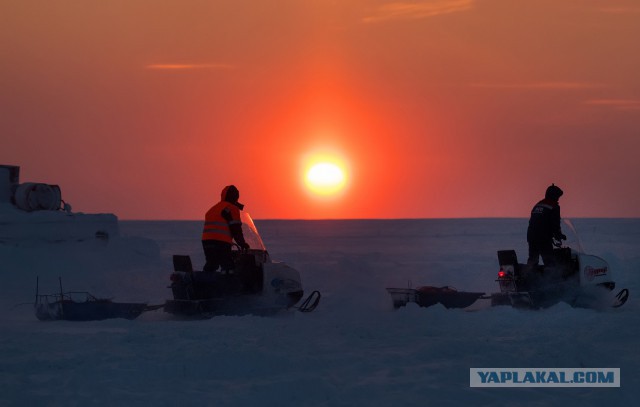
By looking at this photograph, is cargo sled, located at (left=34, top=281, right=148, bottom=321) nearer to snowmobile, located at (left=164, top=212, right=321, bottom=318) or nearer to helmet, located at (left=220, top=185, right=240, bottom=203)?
snowmobile, located at (left=164, top=212, right=321, bottom=318)

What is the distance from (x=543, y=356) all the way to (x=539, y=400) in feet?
5.14

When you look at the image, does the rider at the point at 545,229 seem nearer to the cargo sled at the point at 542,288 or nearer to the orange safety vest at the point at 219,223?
the cargo sled at the point at 542,288

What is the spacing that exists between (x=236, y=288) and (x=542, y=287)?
4.27 metres

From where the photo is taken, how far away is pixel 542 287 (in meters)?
13.1

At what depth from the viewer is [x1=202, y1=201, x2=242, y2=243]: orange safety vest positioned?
12.6 metres

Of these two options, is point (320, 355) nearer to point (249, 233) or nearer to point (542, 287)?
point (249, 233)

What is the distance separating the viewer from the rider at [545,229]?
13.1 meters

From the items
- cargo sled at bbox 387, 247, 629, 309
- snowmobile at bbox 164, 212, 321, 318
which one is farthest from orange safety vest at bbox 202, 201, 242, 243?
cargo sled at bbox 387, 247, 629, 309

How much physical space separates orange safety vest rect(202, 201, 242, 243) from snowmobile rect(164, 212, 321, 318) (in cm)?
35

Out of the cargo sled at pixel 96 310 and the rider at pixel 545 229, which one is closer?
the cargo sled at pixel 96 310

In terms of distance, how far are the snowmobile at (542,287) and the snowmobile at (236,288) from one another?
1751 millimetres

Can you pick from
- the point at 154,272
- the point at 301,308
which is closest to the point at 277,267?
the point at 301,308

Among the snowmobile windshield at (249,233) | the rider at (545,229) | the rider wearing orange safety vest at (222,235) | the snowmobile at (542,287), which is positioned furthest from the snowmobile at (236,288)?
the rider at (545,229)

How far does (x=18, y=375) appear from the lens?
8.55 metres
